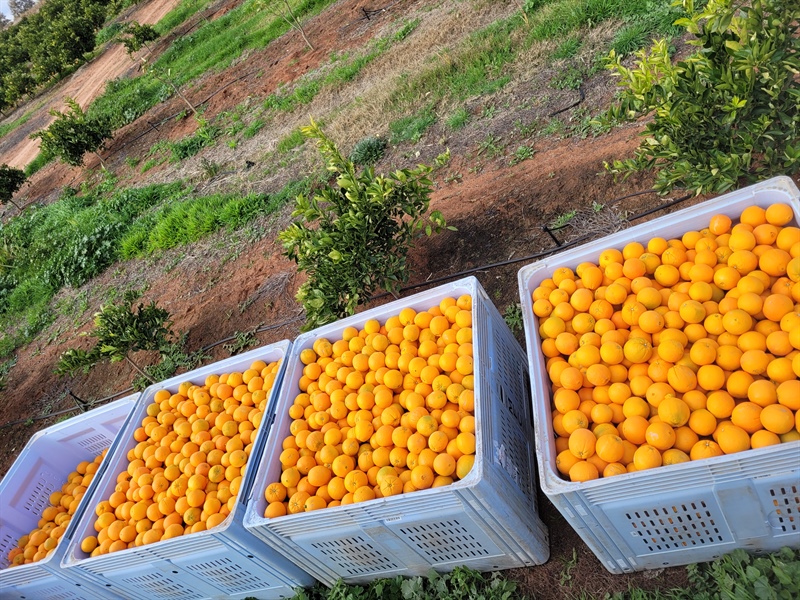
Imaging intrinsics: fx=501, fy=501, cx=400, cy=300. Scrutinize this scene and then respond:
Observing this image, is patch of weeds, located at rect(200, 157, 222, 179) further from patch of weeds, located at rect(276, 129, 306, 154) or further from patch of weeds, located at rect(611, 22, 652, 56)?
patch of weeds, located at rect(611, 22, 652, 56)

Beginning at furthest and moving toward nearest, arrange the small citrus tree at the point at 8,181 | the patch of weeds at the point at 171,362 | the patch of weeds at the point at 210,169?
the small citrus tree at the point at 8,181, the patch of weeds at the point at 210,169, the patch of weeds at the point at 171,362

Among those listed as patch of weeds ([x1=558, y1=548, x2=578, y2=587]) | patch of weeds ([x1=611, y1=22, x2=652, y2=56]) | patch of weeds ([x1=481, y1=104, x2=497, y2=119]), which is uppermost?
patch of weeds ([x1=481, y1=104, x2=497, y2=119])

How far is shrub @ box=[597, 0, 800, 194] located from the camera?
8.05 ft

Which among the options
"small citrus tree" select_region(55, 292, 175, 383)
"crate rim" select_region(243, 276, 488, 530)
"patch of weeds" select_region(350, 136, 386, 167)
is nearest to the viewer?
"crate rim" select_region(243, 276, 488, 530)

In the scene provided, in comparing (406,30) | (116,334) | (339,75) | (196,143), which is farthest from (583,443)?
(196,143)

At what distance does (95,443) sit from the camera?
14.1 feet

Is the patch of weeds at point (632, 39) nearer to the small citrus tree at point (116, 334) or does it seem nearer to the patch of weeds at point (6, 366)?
the small citrus tree at point (116, 334)

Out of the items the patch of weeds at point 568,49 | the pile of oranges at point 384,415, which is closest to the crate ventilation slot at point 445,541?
the pile of oranges at point 384,415

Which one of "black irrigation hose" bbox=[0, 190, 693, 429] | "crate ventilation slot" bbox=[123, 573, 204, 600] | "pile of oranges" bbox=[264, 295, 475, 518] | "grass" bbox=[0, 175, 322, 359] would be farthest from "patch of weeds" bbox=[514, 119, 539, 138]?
"crate ventilation slot" bbox=[123, 573, 204, 600]

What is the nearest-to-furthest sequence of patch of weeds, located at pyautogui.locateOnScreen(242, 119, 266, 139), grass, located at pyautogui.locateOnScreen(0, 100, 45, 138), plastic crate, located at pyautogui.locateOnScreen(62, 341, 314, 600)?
plastic crate, located at pyautogui.locateOnScreen(62, 341, 314, 600) → patch of weeds, located at pyautogui.locateOnScreen(242, 119, 266, 139) → grass, located at pyautogui.locateOnScreen(0, 100, 45, 138)

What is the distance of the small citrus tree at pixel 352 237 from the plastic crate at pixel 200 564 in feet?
2.56

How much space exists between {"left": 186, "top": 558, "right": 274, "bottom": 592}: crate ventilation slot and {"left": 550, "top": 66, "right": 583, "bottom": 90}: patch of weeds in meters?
5.38

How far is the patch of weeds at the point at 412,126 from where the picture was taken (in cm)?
643

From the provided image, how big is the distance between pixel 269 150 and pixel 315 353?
233 inches
